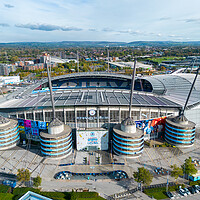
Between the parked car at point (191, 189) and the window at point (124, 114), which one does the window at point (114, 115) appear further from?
the parked car at point (191, 189)

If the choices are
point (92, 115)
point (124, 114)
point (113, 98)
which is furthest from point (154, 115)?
point (92, 115)

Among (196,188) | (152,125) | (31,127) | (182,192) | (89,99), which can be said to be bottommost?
(182,192)

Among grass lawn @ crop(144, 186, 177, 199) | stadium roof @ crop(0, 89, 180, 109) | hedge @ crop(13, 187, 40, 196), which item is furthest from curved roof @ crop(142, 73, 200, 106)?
hedge @ crop(13, 187, 40, 196)

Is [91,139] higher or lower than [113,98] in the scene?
lower

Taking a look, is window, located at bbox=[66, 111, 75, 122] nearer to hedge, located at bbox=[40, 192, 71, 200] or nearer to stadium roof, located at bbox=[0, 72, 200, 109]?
stadium roof, located at bbox=[0, 72, 200, 109]

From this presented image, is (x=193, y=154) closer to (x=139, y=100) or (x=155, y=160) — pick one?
(x=155, y=160)

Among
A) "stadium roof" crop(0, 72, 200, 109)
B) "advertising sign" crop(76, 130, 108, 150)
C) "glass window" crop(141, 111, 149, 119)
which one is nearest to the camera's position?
"advertising sign" crop(76, 130, 108, 150)

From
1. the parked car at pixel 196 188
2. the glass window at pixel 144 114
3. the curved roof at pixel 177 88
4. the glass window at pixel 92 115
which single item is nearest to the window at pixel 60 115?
the glass window at pixel 92 115

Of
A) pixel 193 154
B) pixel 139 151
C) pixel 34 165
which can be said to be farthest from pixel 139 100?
pixel 34 165

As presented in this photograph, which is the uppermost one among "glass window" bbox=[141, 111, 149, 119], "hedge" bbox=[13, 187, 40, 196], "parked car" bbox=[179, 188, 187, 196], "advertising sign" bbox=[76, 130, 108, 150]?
"glass window" bbox=[141, 111, 149, 119]

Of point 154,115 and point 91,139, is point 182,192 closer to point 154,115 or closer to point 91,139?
point 154,115
